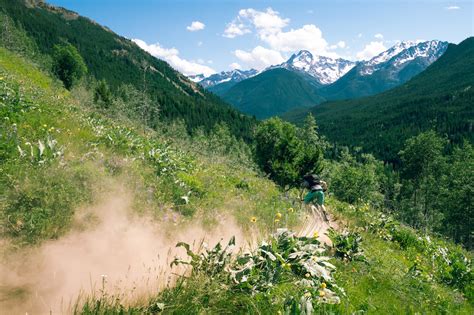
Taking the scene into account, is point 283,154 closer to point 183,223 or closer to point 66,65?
point 183,223

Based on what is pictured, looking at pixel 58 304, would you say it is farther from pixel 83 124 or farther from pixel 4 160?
pixel 83 124

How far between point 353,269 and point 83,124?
9.07m

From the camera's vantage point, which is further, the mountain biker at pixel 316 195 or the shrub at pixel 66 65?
the shrub at pixel 66 65

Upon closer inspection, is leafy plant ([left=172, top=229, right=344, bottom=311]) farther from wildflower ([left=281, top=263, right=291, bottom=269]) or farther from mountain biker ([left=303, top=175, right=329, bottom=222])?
mountain biker ([left=303, top=175, right=329, bottom=222])

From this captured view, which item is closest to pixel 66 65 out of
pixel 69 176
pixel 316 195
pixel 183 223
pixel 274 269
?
pixel 316 195

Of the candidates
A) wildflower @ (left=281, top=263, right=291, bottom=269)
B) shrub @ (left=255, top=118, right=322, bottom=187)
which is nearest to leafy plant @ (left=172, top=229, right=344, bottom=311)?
wildflower @ (left=281, top=263, right=291, bottom=269)

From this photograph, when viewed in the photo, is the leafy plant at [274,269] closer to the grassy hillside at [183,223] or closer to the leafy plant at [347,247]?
the grassy hillside at [183,223]

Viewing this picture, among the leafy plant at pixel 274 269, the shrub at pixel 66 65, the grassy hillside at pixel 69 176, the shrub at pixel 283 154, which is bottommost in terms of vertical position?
the shrub at pixel 283 154

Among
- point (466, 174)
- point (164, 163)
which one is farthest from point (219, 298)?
point (466, 174)

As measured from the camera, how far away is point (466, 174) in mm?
52562

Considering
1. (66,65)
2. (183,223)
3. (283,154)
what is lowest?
(283,154)

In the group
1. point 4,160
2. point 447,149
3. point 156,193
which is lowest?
point 447,149

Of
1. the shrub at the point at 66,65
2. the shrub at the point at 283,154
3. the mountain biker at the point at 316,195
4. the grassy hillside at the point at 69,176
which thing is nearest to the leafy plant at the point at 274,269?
the grassy hillside at the point at 69,176

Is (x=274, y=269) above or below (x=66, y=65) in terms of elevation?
below
